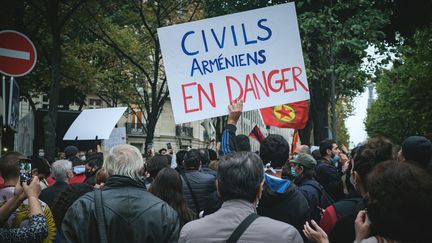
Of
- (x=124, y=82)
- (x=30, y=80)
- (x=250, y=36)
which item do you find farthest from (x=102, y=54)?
(x=250, y=36)

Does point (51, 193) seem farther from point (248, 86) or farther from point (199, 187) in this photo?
point (248, 86)

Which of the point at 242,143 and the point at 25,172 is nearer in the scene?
the point at 25,172

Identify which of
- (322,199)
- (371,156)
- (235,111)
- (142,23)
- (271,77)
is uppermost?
(142,23)

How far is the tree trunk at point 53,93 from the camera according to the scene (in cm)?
1157

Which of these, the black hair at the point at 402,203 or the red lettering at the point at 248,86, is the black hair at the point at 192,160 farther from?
the black hair at the point at 402,203

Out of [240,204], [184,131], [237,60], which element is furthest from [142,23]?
[184,131]

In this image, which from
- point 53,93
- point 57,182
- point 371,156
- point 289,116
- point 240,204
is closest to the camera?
point 240,204

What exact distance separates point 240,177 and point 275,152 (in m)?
1.37

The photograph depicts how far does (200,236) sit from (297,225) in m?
1.31

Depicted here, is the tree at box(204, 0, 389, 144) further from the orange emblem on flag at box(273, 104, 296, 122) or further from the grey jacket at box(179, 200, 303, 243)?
the grey jacket at box(179, 200, 303, 243)

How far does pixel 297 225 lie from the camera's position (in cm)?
389

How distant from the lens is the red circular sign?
5.37m

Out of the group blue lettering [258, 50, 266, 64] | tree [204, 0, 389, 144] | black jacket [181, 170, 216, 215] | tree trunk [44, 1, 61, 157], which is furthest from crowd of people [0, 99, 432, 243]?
tree [204, 0, 389, 144]

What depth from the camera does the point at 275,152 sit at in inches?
169
